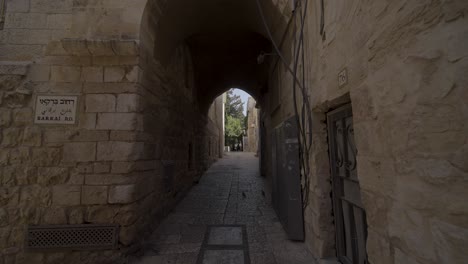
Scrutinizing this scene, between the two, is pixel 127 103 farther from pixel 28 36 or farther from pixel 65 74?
pixel 28 36

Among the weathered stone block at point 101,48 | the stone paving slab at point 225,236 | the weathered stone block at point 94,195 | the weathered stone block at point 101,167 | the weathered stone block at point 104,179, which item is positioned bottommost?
the stone paving slab at point 225,236

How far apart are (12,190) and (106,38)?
2157 millimetres

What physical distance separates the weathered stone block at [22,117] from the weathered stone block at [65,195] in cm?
89

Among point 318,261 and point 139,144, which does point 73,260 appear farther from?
point 318,261

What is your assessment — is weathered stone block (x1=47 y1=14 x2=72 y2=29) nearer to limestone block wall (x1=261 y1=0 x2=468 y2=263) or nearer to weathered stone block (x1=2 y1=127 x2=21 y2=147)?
weathered stone block (x1=2 y1=127 x2=21 y2=147)

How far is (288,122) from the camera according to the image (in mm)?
2920

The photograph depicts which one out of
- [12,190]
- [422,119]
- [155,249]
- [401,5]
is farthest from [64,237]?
[401,5]

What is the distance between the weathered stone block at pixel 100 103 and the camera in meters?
2.66

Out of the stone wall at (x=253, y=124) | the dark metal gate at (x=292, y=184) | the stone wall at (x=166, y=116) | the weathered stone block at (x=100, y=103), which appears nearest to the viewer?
the stone wall at (x=166, y=116)

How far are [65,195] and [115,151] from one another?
77 cm

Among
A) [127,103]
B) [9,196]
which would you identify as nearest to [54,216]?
[9,196]

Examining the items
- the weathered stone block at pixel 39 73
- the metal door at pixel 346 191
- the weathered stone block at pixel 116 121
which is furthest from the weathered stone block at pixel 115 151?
the metal door at pixel 346 191

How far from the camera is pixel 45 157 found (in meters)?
2.55

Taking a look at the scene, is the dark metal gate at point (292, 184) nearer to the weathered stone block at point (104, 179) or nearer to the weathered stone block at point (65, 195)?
the weathered stone block at point (104, 179)
